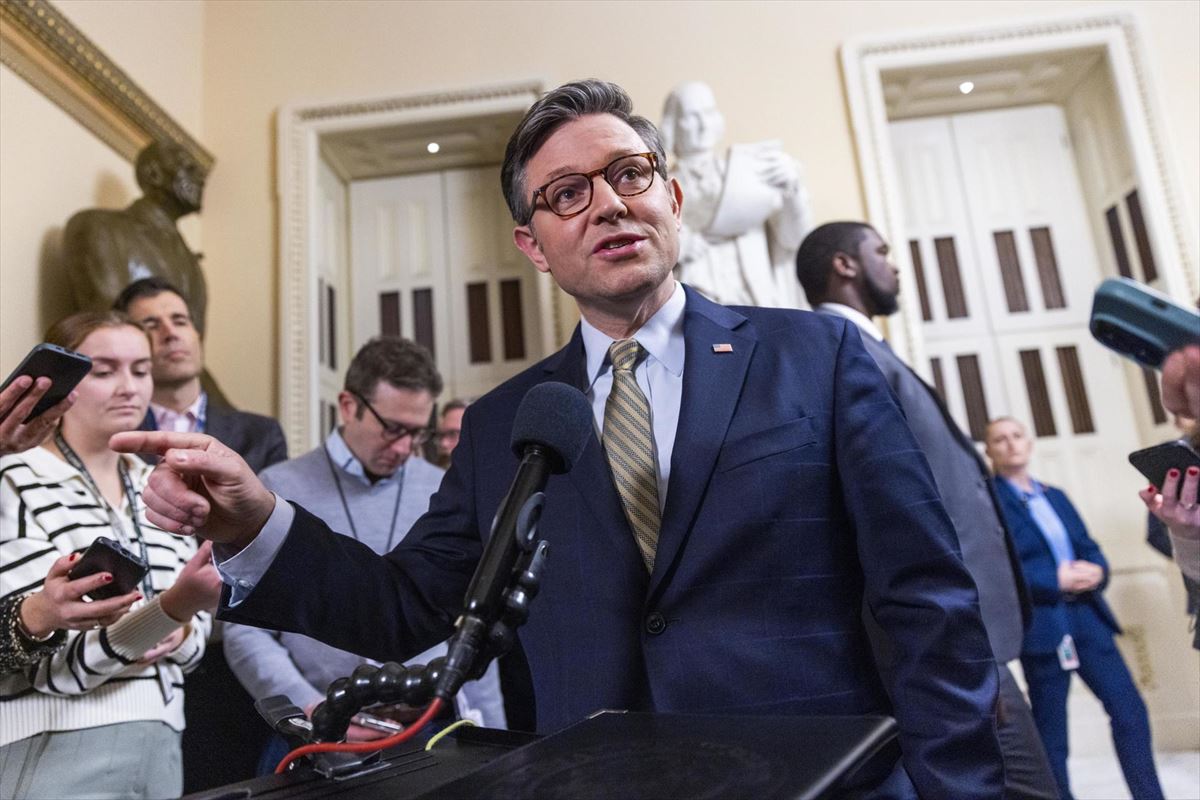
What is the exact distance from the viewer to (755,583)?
3.57 feet

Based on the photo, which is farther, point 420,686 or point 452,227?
point 452,227

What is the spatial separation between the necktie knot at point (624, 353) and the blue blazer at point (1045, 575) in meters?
2.40

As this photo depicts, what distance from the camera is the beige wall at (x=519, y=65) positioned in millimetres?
5125

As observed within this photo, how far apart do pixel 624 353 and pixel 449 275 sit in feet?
15.5

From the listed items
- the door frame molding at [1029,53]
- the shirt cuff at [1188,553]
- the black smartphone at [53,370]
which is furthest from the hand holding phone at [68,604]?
the door frame molding at [1029,53]

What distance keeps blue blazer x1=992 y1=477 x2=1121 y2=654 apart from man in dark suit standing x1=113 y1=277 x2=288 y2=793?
2457 millimetres

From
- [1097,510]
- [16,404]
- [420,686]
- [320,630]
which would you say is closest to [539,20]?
[1097,510]

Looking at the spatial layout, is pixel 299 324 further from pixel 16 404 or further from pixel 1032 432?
pixel 1032 432

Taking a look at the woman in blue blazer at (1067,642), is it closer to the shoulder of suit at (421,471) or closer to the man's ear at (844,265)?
the man's ear at (844,265)

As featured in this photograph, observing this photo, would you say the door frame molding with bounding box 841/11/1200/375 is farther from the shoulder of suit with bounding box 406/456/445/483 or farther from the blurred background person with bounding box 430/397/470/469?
the shoulder of suit with bounding box 406/456/445/483

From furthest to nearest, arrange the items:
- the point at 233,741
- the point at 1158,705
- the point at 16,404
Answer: the point at 1158,705
the point at 233,741
the point at 16,404

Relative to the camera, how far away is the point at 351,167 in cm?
594

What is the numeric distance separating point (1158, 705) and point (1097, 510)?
1.00 m

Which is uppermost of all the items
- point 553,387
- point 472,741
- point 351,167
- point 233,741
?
point 351,167
